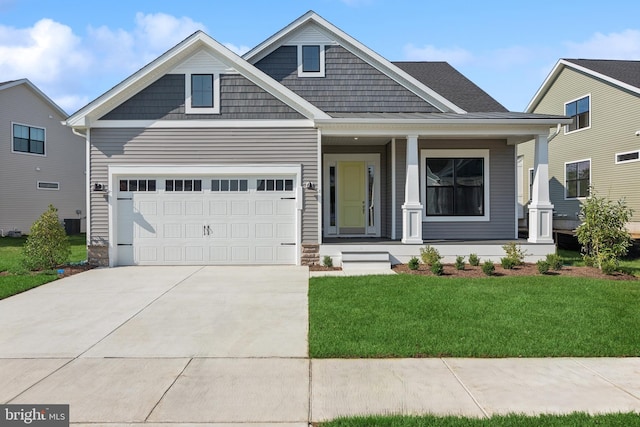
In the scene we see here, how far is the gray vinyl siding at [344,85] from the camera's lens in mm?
12328

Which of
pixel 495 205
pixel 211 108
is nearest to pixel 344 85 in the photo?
pixel 211 108

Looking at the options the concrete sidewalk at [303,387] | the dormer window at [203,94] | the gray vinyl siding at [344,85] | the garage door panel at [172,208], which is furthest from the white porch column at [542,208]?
the garage door panel at [172,208]

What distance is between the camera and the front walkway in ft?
11.1

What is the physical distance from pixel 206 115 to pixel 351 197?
4.95 metres

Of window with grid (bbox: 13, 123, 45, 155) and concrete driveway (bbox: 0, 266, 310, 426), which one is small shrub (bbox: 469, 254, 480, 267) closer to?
concrete driveway (bbox: 0, 266, 310, 426)

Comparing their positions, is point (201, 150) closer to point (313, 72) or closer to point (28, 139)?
point (313, 72)

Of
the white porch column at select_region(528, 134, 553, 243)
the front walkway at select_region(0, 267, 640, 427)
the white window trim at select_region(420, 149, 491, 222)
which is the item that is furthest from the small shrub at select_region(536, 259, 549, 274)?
the front walkway at select_region(0, 267, 640, 427)

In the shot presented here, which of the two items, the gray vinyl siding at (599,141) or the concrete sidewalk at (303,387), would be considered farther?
the gray vinyl siding at (599,141)

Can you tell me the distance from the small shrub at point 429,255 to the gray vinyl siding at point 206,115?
182 inches

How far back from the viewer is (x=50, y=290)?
7.93 meters

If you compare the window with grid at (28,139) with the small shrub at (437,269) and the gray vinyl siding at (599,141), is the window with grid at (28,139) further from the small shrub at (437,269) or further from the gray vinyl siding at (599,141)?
the gray vinyl siding at (599,141)

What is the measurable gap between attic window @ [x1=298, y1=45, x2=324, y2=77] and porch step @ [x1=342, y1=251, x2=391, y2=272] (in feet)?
18.7

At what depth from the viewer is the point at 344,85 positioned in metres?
12.5

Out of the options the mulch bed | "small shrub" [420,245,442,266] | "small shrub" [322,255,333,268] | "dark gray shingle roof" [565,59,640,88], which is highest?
"dark gray shingle roof" [565,59,640,88]
